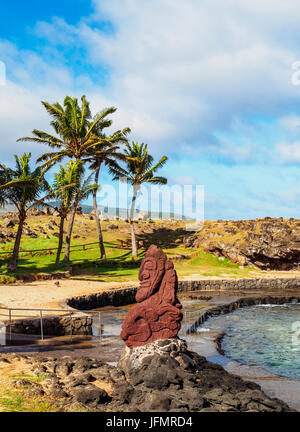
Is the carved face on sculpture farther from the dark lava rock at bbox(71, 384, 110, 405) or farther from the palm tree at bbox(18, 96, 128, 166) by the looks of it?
the palm tree at bbox(18, 96, 128, 166)

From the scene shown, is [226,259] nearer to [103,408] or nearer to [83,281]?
[83,281]

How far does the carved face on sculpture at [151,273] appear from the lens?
10.2 metres

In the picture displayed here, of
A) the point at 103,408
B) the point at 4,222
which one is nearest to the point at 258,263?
the point at 4,222

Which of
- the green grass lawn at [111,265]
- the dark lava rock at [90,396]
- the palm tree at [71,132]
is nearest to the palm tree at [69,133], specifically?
the palm tree at [71,132]

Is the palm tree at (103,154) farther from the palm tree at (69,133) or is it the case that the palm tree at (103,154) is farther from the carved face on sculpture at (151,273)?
the carved face on sculpture at (151,273)

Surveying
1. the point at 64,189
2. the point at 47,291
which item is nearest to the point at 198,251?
the point at 64,189

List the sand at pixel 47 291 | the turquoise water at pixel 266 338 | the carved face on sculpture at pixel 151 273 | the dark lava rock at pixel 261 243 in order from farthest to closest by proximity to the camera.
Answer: the dark lava rock at pixel 261 243, the sand at pixel 47 291, the turquoise water at pixel 266 338, the carved face on sculpture at pixel 151 273

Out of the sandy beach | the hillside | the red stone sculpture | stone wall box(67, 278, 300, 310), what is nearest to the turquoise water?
the red stone sculpture

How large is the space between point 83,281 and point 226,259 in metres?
16.5

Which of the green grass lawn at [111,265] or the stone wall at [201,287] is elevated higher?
the green grass lawn at [111,265]

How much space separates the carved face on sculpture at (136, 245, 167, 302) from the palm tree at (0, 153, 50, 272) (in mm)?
16743

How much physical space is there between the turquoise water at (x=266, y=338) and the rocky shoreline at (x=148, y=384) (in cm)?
335

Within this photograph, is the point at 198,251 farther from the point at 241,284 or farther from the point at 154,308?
the point at 154,308

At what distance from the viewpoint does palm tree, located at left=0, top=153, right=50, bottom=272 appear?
2619 centimetres
